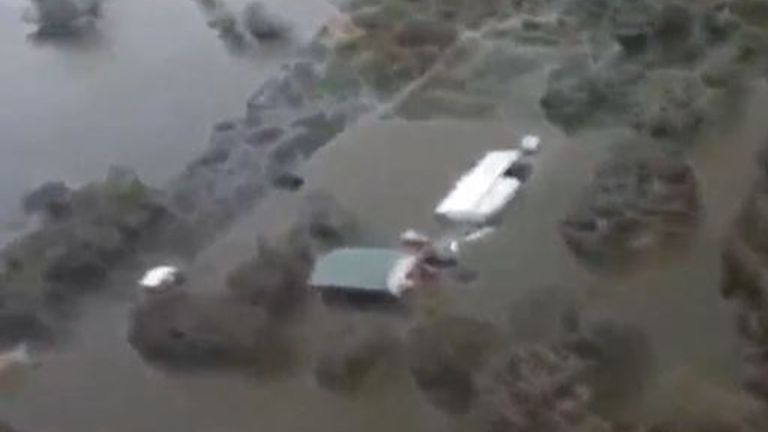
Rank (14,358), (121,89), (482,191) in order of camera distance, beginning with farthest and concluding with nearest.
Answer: (121,89), (482,191), (14,358)

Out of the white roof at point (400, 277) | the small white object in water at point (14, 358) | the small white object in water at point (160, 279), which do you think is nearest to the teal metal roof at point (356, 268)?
the white roof at point (400, 277)

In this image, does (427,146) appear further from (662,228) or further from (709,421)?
(709,421)

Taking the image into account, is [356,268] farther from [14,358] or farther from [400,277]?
[14,358]

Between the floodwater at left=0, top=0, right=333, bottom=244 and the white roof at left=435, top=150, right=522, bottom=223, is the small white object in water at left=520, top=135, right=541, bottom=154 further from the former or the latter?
the floodwater at left=0, top=0, right=333, bottom=244

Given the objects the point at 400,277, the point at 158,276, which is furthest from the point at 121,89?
the point at 400,277

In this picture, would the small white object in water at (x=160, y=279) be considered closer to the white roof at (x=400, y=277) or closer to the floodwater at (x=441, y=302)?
the floodwater at (x=441, y=302)

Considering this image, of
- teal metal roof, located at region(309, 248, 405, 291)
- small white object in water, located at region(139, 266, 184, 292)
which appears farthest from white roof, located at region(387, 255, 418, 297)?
small white object in water, located at region(139, 266, 184, 292)

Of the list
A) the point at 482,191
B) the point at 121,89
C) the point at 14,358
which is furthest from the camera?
the point at 121,89
